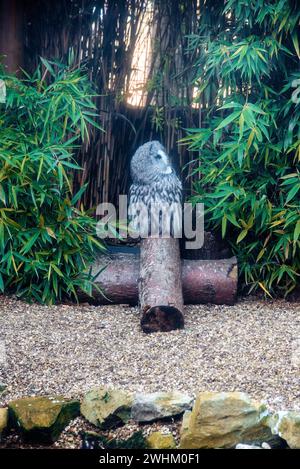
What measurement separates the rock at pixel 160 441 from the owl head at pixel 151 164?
1.83 metres

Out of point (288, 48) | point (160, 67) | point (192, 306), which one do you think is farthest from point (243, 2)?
point (192, 306)

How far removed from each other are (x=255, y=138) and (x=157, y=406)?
5.66 feet

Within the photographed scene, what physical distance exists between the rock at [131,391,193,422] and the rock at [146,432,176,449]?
7 cm

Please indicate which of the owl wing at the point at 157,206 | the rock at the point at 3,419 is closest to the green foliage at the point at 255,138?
the owl wing at the point at 157,206

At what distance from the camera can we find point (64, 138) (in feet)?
14.0

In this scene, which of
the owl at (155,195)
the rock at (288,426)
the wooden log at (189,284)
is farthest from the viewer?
the owl at (155,195)

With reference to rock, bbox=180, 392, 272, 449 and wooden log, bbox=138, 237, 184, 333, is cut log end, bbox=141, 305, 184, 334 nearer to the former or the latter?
wooden log, bbox=138, 237, 184, 333

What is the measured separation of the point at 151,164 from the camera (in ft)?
13.4

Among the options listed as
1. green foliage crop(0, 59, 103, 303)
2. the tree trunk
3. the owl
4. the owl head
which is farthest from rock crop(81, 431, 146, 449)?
the tree trunk

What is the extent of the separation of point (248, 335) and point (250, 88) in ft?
4.61

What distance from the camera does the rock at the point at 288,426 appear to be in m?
2.40

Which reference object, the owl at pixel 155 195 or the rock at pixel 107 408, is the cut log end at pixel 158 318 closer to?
the owl at pixel 155 195

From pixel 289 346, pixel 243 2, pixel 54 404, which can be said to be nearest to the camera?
pixel 54 404

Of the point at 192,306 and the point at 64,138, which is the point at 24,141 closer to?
the point at 64,138
